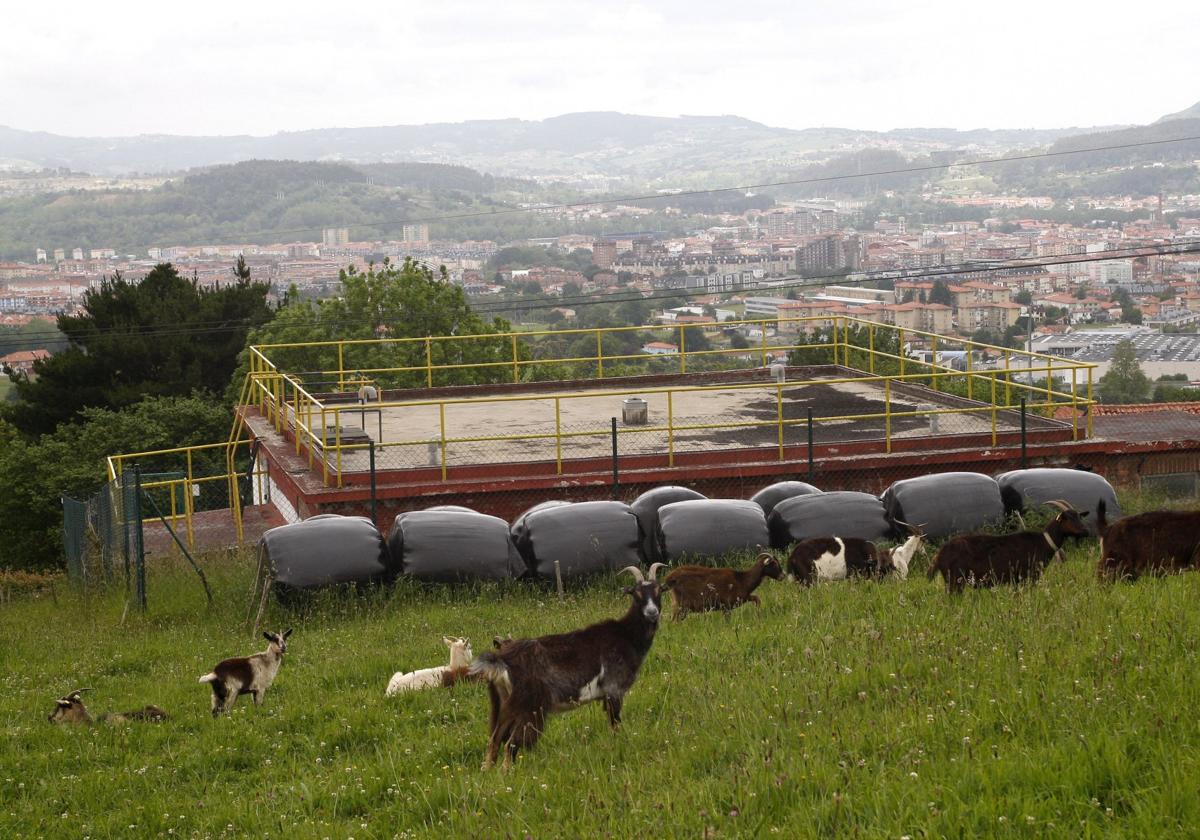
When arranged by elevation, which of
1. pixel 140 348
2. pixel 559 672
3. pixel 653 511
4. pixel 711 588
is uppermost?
pixel 559 672

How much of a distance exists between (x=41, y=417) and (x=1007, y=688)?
153ft

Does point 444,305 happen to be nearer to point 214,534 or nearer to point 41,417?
point 41,417

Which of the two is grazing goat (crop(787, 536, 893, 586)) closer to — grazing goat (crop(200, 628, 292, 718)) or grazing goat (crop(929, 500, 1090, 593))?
grazing goat (crop(929, 500, 1090, 593))

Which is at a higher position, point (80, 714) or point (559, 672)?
point (559, 672)

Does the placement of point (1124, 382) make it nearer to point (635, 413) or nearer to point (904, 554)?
point (635, 413)

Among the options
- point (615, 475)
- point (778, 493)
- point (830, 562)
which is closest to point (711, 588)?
point (830, 562)

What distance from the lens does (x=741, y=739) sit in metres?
6.87

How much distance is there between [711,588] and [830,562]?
6.06ft

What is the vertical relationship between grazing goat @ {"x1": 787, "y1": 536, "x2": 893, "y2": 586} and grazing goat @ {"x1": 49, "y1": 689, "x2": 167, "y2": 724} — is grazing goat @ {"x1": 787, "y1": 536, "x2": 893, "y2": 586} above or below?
above

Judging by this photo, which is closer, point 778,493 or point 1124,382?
point 778,493

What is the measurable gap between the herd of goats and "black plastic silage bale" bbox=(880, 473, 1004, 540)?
1.37 meters

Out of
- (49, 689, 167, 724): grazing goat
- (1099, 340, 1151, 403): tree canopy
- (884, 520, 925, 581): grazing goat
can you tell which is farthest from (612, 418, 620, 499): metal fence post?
(1099, 340, 1151, 403): tree canopy

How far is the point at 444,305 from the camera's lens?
53656 mm

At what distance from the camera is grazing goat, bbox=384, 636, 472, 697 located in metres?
9.83
